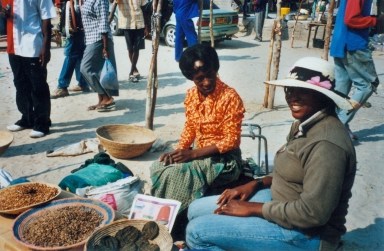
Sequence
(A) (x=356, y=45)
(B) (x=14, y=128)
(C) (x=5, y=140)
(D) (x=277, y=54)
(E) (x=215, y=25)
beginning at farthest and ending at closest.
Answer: (E) (x=215, y=25)
(D) (x=277, y=54)
(B) (x=14, y=128)
(A) (x=356, y=45)
(C) (x=5, y=140)

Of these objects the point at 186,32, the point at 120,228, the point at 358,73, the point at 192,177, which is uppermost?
the point at 186,32

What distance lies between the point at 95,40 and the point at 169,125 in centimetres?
164

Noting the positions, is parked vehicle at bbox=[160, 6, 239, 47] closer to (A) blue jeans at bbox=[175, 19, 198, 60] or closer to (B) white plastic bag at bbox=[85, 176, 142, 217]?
(A) blue jeans at bbox=[175, 19, 198, 60]

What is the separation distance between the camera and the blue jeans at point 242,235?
198 cm

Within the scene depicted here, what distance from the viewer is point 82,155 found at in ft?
14.6

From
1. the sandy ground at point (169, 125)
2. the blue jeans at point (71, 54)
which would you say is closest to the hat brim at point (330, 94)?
the sandy ground at point (169, 125)

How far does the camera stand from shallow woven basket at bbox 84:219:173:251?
87.3 inches

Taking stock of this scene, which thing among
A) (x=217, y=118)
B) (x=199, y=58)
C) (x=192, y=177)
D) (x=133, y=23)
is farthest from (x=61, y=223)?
(x=133, y=23)

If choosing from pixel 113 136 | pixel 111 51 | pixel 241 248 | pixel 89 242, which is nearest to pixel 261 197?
pixel 241 248

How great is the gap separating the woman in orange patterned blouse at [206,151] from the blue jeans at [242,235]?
56cm

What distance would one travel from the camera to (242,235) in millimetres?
2055

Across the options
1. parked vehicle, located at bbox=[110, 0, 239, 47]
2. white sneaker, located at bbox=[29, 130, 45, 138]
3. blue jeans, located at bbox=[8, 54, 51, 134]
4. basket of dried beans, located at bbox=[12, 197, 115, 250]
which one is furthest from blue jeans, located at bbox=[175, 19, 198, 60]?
basket of dried beans, located at bbox=[12, 197, 115, 250]

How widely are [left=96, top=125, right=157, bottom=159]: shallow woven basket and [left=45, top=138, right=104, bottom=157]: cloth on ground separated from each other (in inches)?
8.0

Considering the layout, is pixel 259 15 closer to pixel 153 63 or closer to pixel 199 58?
pixel 153 63
